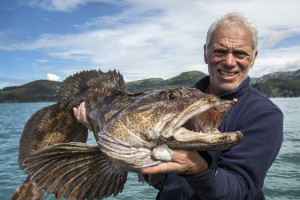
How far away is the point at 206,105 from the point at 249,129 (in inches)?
34.1

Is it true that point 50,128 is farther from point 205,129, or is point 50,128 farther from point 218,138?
point 218,138

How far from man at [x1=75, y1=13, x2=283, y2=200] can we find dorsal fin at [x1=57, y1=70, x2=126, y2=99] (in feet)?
4.74

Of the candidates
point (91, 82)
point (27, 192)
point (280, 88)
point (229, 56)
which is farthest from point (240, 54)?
point (280, 88)

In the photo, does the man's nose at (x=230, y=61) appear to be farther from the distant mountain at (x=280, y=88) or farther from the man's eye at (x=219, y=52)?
the distant mountain at (x=280, y=88)

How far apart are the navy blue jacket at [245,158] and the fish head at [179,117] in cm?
33

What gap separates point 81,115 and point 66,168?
1311mm

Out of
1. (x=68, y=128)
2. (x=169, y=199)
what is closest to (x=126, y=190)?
(x=68, y=128)

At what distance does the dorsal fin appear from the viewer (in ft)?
12.9

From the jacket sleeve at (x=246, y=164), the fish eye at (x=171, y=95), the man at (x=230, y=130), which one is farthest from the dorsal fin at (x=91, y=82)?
the jacket sleeve at (x=246, y=164)

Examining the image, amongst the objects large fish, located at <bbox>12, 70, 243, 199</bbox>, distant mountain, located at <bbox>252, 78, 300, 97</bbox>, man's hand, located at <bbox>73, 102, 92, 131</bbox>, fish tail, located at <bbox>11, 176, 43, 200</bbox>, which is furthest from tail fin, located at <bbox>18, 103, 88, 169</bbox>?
distant mountain, located at <bbox>252, 78, 300, 97</bbox>

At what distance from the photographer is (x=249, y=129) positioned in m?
2.84

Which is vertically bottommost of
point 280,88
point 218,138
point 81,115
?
point 218,138

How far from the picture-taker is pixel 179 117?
2283mm

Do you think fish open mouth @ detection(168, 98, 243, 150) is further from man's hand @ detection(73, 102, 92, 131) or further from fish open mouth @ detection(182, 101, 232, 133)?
man's hand @ detection(73, 102, 92, 131)
